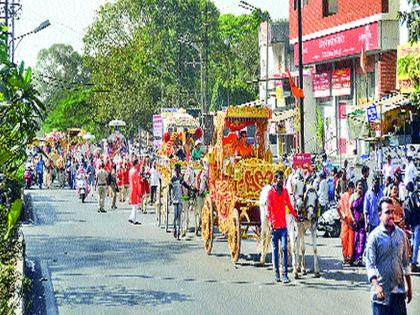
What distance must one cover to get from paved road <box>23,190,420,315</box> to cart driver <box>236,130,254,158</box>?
197 centimetres

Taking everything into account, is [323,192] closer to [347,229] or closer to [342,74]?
[347,229]

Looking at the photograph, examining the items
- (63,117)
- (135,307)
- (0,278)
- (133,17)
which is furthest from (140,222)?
(63,117)

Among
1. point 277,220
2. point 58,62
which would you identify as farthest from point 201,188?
point 58,62

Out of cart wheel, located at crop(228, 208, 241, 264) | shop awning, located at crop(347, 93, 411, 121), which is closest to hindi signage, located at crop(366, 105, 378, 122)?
shop awning, located at crop(347, 93, 411, 121)

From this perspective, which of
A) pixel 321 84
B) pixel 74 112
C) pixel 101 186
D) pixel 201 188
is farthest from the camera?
pixel 74 112

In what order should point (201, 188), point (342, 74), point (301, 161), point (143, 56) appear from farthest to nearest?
point (143, 56), point (342, 74), point (301, 161), point (201, 188)

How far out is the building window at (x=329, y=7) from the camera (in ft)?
181

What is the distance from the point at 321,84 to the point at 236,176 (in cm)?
3798

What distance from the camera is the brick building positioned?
46.7m

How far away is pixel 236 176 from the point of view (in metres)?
18.9

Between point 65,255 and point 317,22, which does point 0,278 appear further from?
point 317,22

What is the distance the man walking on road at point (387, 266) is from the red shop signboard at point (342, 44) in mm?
37179

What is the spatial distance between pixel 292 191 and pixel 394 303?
837 cm

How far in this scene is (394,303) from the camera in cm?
1009
